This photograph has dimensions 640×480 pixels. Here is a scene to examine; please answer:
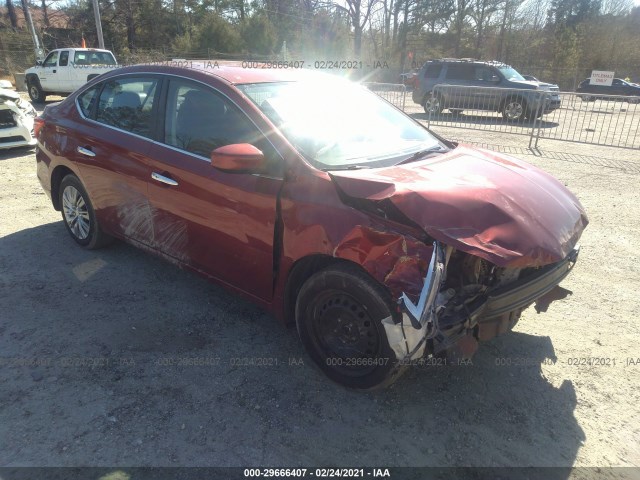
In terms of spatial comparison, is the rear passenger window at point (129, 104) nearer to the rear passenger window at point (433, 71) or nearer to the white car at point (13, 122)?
the white car at point (13, 122)

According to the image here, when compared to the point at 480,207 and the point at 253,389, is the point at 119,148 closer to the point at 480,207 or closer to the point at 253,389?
the point at 253,389

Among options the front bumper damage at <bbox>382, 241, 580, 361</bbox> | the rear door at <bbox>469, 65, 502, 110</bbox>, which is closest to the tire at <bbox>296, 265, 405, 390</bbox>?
the front bumper damage at <bbox>382, 241, 580, 361</bbox>

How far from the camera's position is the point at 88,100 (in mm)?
4316

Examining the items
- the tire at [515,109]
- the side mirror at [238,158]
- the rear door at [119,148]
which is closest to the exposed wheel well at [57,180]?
the rear door at [119,148]

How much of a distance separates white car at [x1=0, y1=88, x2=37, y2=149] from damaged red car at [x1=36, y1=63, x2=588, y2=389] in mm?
5769

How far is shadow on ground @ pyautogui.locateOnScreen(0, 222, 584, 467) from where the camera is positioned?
239 cm

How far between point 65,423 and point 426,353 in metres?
1.98

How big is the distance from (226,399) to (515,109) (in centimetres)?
1445

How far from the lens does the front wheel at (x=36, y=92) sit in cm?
1694

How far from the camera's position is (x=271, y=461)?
7.66 feet

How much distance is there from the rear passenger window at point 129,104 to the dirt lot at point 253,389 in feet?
4.33

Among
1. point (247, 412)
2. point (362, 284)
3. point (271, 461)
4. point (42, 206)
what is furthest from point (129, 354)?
point (42, 206)

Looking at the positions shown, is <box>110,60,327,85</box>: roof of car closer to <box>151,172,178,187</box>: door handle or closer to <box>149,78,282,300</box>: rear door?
<box>149,78,282,300</box>: rear door

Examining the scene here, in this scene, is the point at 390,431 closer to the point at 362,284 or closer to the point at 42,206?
the point at 362,284
